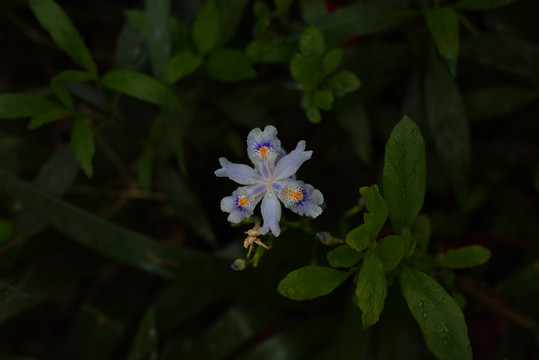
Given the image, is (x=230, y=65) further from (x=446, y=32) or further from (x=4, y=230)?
(x=4, y=230)

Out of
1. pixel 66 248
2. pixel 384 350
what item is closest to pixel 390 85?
pixel 384 350

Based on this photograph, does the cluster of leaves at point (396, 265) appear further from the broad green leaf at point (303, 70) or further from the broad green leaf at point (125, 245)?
the broad green leaf at point (125, 245)

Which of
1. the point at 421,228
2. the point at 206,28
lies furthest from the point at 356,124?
the point at 206,28

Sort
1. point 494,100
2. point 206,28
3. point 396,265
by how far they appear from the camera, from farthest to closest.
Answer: point 494,100, point 206,28, point 396,265

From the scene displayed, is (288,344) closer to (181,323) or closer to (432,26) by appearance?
(181,323)

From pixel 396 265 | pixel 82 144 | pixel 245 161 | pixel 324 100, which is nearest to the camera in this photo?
pixel 396 265
